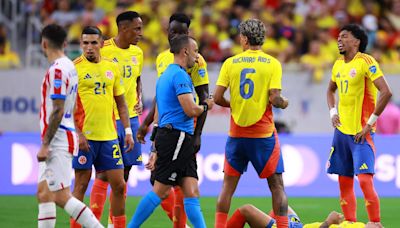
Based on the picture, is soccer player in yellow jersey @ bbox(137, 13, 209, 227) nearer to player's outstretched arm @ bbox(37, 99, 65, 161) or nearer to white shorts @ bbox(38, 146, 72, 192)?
white shorts @ bbox(38, 146, 72, 192)

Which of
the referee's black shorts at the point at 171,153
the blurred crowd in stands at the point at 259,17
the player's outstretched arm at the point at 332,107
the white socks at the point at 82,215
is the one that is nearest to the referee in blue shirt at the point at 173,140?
the referee's black shorts at the point at 171,153

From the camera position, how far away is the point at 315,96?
20766 mm

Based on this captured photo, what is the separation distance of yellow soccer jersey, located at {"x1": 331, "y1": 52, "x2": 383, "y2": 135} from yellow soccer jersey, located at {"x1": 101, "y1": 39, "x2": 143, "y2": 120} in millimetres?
2489

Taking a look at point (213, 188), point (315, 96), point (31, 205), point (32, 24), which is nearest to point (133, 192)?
point (213, 188)

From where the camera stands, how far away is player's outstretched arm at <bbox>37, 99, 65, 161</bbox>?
30.6ft

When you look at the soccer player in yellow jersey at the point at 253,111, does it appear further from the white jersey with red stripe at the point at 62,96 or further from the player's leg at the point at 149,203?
the white jersey with red stripe at the point at 62,96

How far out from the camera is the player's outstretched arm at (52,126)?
30.6ft

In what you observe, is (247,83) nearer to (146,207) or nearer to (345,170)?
(146,207)

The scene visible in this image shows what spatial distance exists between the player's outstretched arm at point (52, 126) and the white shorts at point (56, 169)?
153 mm

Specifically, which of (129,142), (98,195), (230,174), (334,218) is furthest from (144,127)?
(334,218)

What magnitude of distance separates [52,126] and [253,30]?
2635 mm

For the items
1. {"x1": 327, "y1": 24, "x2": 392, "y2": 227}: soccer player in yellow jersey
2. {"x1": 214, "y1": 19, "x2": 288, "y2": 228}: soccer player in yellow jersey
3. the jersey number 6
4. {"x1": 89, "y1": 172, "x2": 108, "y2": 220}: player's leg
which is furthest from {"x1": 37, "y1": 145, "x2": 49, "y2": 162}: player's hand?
{"x1": 327, "y1": 24, "x2": 392, "y2": 227}: soccer player in yellow jersey

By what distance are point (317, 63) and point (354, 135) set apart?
359 inches

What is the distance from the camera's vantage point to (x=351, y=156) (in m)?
12.1
